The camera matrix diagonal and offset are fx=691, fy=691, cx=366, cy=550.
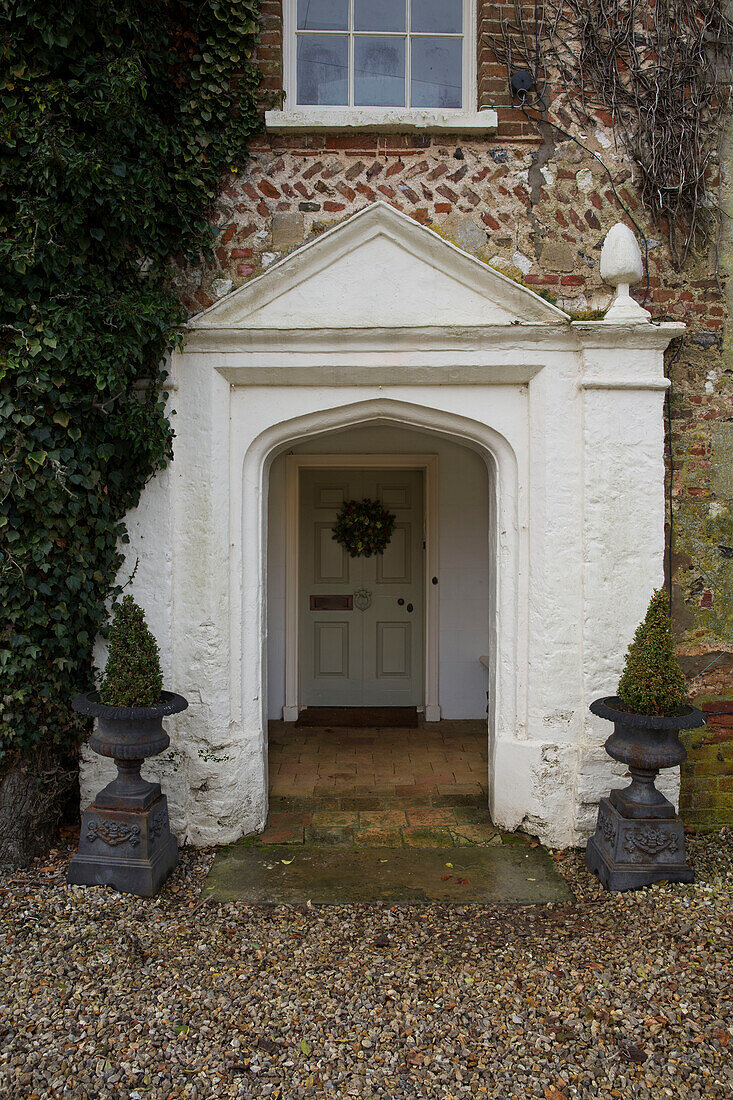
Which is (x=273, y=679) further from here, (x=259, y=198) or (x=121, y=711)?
(x=259, y=198)

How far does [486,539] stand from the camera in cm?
629

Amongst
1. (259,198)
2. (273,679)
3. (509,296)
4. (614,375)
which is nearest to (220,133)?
(259,198)

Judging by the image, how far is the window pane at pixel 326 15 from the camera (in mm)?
4086

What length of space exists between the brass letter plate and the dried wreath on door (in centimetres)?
47

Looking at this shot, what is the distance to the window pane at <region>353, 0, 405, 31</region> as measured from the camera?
4.11 meters

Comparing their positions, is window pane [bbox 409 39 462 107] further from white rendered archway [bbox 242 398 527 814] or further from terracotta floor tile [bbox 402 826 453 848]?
terracotta floor tile [bbox 402 826 453 848]

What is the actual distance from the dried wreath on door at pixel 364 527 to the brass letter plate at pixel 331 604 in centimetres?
47

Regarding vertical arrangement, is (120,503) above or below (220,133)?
below

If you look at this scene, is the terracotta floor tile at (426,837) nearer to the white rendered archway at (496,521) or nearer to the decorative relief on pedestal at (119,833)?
the white rendered archway at (496,521)

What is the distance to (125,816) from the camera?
11.3ft

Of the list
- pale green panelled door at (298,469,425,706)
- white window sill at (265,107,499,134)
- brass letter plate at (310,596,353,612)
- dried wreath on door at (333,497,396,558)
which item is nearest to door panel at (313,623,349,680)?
pale green panelled door at (298,469,425,706)

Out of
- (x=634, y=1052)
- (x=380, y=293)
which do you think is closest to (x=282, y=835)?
(x=634, y=1052)

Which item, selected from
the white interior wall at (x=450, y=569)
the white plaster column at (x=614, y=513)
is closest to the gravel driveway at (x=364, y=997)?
the white plaster column at (x=614, y=513)

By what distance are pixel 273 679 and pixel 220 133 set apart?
14.0ft
